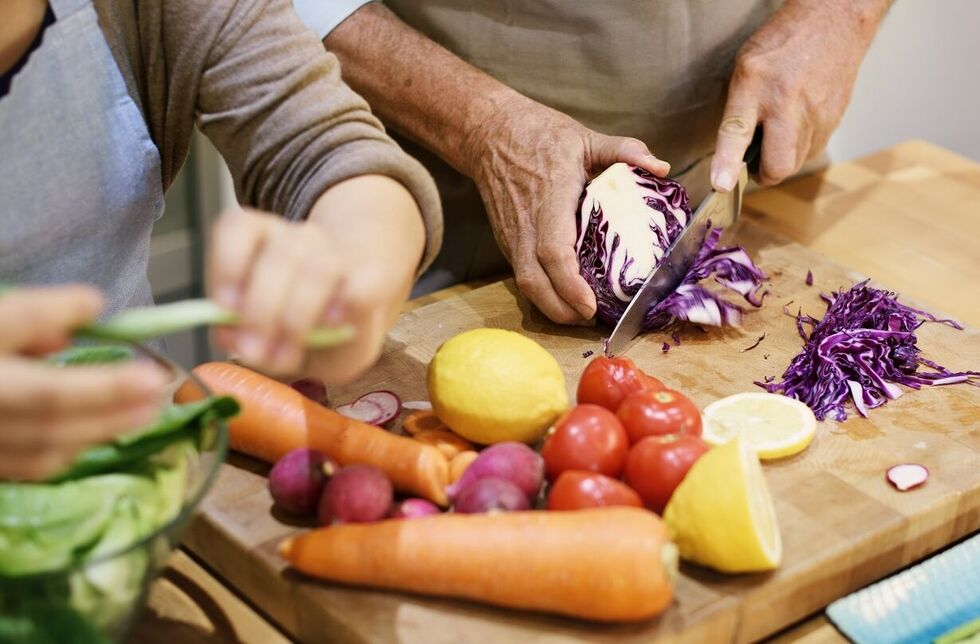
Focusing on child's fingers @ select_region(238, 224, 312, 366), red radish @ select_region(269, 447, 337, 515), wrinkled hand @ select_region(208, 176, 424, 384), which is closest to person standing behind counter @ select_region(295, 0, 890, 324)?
red radish @ select_region(269, 447, 337, 515)

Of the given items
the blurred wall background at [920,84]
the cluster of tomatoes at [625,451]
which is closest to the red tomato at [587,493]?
the cluster of tomatoes at [625,451]

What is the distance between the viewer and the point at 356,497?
1210mm

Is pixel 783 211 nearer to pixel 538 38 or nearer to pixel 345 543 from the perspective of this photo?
pixel 538 38

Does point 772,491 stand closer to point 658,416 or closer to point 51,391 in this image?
point 658,416

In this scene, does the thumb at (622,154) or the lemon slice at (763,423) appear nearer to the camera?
the lemon slice at (763,423)

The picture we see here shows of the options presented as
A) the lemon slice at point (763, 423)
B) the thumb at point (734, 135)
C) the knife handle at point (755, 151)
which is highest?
the thumb at point (734, 135)

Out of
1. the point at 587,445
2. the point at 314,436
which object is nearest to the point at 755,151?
the point at 587,445

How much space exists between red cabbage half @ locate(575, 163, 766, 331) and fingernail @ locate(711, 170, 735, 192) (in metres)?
0.09

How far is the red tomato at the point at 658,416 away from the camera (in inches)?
52.7

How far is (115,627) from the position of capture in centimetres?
101

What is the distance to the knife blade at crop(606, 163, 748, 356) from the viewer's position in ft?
5.68

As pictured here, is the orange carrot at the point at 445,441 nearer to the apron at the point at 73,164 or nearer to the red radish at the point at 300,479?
the red radish at the point at 300,479

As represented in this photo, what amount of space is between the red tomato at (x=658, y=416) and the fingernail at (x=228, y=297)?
23.0 inches

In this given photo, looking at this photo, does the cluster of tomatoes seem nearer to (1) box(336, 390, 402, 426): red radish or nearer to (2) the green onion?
(1) box(336, 390, 402, 426): red radish
